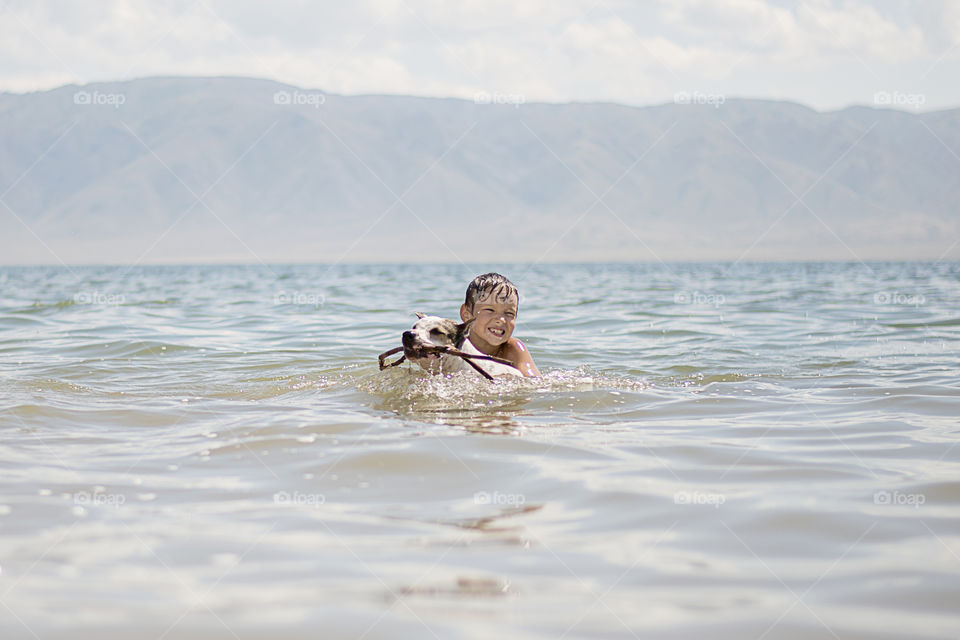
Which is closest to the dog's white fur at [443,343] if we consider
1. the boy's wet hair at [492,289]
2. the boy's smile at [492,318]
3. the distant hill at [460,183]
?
the boy's smile at [492,318]

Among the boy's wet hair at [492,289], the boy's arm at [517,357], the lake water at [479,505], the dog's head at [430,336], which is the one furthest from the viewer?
the boy's arm at [517,357]

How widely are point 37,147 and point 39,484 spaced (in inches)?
7602

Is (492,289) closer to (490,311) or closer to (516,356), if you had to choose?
(490,311)

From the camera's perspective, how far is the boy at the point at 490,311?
702 centimetres

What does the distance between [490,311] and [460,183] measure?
159043mm

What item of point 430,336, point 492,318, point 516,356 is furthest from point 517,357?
point 430,336

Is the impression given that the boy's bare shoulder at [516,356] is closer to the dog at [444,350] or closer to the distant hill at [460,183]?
the dog at [444,350]

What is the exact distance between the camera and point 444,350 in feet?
21.4

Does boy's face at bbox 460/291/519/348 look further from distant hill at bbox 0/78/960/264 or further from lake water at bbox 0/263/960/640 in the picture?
distant hill at bbox 0/78/960/264

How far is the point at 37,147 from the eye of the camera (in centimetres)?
17725

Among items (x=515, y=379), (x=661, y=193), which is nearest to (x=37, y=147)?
(x=661, y=193)

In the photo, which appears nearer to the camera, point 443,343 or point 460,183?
point 443,343

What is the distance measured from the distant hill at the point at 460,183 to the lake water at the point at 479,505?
12988cm

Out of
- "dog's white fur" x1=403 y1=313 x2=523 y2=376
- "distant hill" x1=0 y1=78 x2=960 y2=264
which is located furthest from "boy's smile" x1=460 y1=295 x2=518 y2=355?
"distant hill" x1=0 y1=78 x2=960 y2=264
